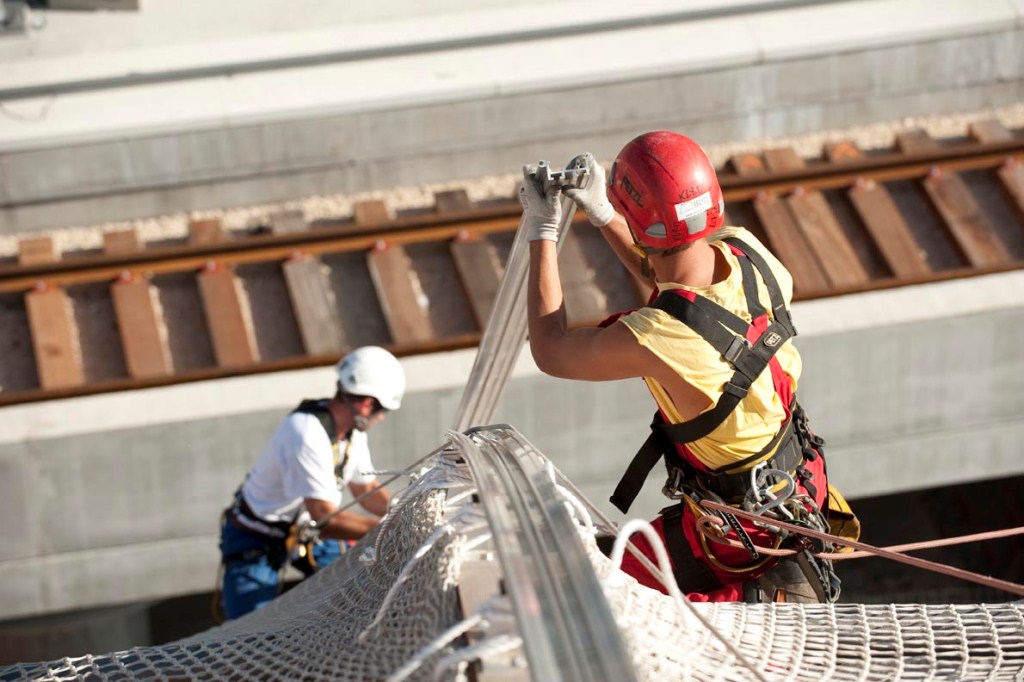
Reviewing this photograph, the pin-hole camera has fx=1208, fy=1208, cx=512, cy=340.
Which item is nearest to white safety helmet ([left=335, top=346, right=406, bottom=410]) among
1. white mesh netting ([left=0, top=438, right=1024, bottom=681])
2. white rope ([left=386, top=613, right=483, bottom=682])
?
white mesh netting ([left=0, top=438, right=1024, bottom=681])

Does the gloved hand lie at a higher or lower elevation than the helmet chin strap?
higher

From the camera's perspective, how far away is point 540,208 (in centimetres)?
396

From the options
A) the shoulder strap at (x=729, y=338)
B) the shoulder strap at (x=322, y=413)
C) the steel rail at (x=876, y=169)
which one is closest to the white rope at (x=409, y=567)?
the shoulder strap at (x=729, y=338)

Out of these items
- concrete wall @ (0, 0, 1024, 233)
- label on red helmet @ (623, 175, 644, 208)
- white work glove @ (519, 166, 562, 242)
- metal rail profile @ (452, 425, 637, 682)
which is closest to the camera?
metal rail profile @ (452, 425, 637, 682)

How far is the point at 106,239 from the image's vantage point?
A: 8469 mm

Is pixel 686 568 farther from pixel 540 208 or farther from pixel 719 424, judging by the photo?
pixel 540 208

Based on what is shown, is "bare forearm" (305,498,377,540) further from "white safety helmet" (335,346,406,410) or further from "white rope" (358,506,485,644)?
"white rope" (358,506,485,644)

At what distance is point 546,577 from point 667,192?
1.57m

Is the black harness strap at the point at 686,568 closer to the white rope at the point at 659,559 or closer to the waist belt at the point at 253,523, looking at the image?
the white rope at the point at 659,559

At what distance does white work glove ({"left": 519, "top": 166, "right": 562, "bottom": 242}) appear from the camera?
396 cm

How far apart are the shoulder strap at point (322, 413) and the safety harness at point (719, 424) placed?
6.55 ft

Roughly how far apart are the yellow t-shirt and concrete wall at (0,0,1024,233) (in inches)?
206

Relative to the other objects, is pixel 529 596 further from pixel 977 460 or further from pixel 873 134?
pixel 873 134

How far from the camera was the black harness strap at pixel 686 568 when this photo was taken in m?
4.45
